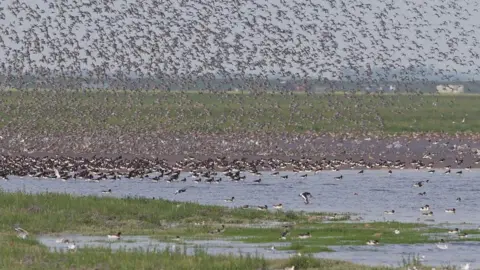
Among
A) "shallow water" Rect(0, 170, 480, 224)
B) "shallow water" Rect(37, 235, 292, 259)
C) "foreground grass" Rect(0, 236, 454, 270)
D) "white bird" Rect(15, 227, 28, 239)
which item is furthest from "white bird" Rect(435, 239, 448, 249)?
"white bird" Rect(15, 227, 28, 239)

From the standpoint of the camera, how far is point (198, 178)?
5900 cm

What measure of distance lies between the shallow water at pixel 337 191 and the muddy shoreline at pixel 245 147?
811 cm

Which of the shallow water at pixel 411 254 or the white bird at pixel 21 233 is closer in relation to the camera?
the shallow water at pixel 411 254

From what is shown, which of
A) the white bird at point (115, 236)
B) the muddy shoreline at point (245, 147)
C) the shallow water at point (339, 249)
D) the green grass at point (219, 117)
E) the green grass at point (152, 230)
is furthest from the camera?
the green grass at point (219, 117)

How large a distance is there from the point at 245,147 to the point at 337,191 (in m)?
23.3

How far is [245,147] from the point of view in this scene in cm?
7638

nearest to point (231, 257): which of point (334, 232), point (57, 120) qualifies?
point (334, 232)

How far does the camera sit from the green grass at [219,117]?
85625 mm

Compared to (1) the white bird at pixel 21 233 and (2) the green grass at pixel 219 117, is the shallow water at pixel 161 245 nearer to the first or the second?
(1) the white bird at pixel 21 233

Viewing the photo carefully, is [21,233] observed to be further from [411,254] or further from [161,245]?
[411,254]

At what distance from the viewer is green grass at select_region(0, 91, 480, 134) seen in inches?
3371

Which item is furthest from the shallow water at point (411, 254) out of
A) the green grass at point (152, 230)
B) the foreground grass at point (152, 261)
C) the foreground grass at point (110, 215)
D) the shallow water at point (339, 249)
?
the foreground grass at point (110, 215)

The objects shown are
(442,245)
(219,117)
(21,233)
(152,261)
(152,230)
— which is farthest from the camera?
(219,117)

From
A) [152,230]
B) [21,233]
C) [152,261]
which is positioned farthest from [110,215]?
[152,261]
